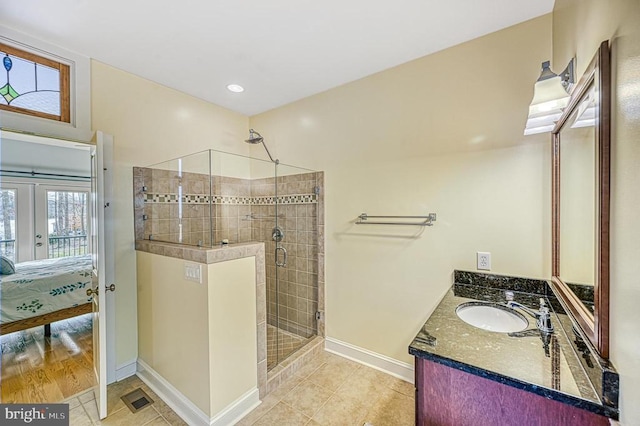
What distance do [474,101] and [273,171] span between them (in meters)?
2.04

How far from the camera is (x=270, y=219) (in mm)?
2854

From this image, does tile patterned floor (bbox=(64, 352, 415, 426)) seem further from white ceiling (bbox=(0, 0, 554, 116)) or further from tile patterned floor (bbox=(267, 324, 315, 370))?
white ceiling (bbox=(0, 0, 554, 116))

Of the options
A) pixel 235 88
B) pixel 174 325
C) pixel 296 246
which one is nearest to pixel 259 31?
pixel 235 88

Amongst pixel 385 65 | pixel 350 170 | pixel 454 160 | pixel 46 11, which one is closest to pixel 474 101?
pixel 454 160

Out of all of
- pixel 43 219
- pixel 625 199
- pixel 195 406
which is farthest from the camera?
pixel 43 219

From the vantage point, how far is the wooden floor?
6.76 feet

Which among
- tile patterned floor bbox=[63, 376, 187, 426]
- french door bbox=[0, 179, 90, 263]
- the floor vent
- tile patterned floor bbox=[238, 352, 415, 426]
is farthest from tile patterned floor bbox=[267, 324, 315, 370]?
french door bbox=[0, 179, 90, 263]

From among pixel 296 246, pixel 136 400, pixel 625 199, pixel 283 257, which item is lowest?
pixel 136 400

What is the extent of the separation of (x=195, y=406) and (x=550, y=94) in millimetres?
2840

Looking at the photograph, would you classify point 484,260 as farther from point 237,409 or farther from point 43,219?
point 43,219

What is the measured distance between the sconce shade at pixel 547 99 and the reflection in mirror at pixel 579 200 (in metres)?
0.08

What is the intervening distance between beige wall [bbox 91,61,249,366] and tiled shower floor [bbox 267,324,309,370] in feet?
4.02

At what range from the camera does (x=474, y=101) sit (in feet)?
6.37

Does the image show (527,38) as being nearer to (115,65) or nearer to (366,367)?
(366,367)
